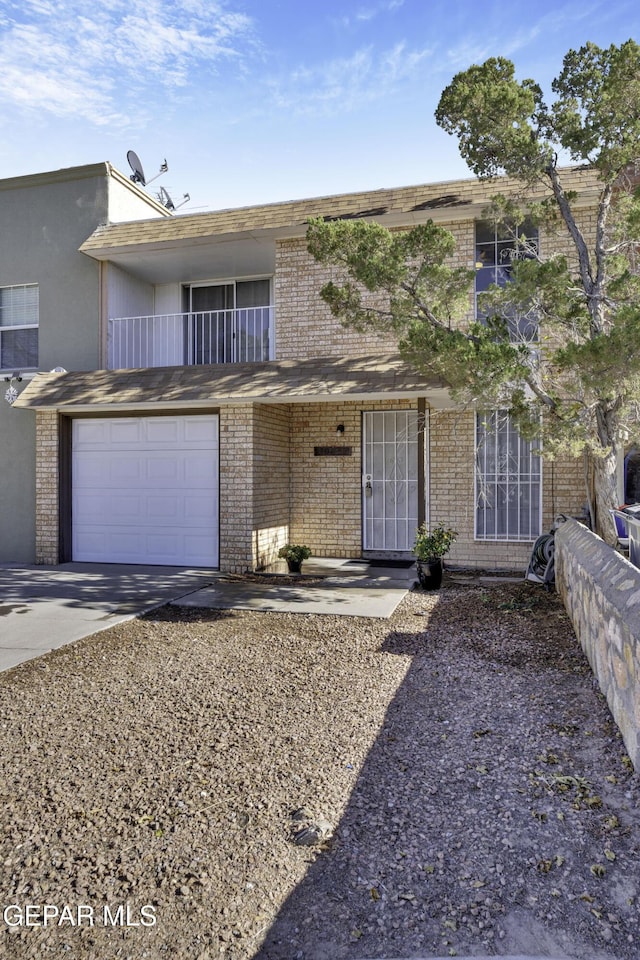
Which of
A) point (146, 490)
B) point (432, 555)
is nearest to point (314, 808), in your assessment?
point (432, 555)

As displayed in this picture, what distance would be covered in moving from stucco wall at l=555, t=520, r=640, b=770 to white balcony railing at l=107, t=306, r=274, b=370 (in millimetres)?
7135

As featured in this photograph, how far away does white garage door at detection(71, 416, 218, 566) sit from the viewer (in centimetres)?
1026

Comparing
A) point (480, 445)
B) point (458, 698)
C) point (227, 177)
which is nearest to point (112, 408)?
point (227, 177)

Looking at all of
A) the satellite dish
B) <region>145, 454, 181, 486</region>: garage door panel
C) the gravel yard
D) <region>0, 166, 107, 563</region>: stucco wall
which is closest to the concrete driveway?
the gravel yard

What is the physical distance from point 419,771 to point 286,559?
672cm

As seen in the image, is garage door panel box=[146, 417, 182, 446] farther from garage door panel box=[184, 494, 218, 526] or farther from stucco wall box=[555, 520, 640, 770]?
stucco wall box=[555, 520, 640, 770]

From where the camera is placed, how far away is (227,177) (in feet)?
36.7

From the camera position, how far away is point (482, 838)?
2.83 m

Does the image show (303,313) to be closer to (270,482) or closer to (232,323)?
(232,323)

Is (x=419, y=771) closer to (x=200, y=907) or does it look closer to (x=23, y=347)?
(x=200, y=907)

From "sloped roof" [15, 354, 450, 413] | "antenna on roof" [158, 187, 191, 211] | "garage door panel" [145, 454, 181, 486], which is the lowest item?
"garage door panel" [145, 454, 181, 486]

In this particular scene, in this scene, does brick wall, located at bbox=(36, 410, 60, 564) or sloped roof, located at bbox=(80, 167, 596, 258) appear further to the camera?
brick wall, located at bbox=(36, 410, 60, 564)

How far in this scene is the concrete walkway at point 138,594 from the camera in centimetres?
639

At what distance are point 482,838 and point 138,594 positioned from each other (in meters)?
6.06
